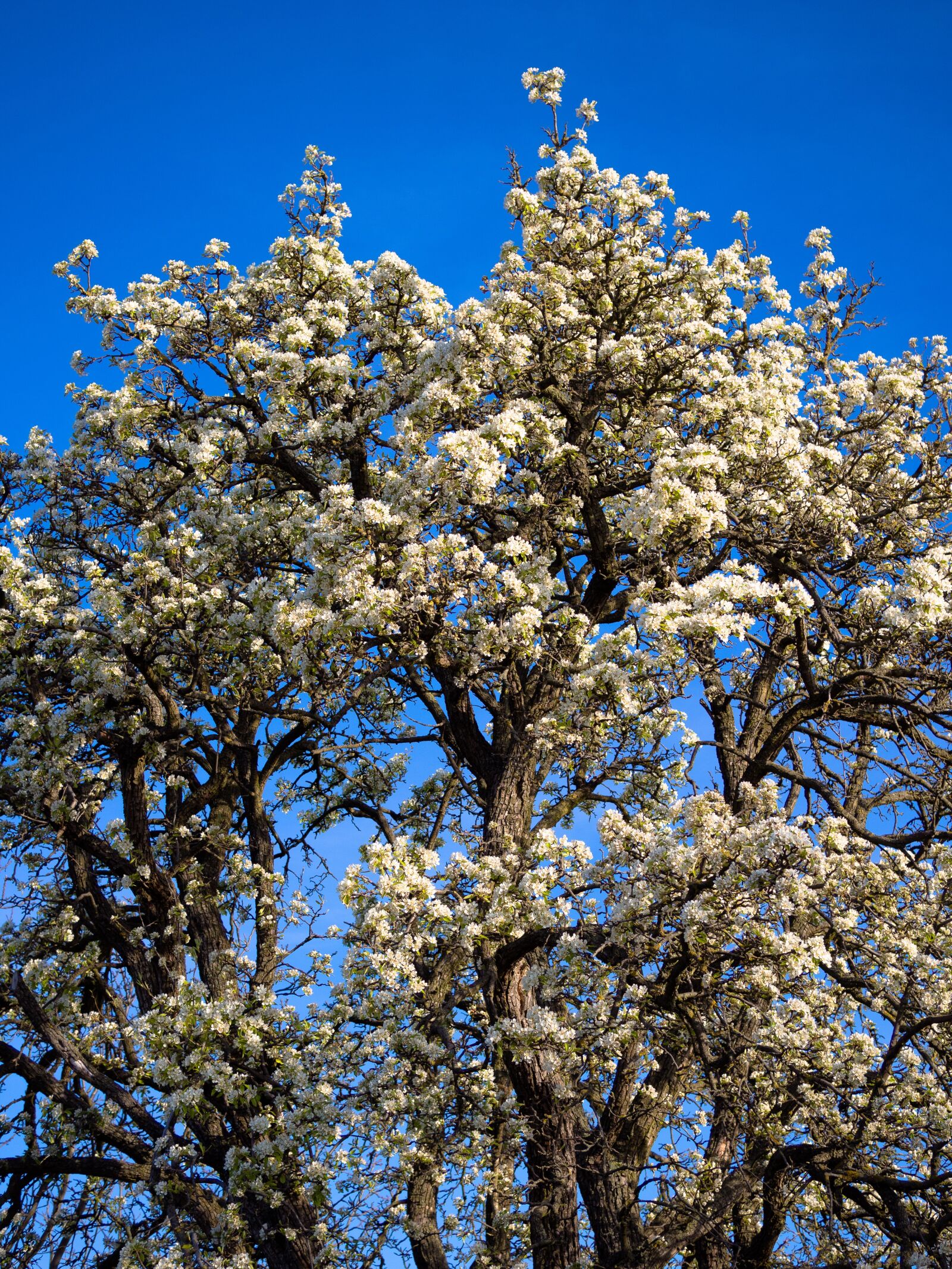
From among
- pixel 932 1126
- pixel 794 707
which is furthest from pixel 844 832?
pixel 932 1126

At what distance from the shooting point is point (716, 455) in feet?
29.4

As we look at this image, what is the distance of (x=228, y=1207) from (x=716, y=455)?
759cm

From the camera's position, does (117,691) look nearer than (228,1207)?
No

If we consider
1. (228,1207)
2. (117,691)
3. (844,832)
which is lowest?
(228,1207)

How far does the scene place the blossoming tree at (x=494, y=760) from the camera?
8.60m

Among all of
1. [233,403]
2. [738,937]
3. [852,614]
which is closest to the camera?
[738,937]

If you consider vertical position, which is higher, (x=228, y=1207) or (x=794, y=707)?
(x=794, y=707)

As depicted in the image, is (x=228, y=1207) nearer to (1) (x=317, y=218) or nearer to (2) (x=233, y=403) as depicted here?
(2) (x=233, y=403)

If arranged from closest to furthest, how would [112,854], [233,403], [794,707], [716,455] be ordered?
[716,455]
[794,707]
[112,854]
[233,403]

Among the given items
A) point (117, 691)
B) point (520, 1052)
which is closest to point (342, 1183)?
point (520, 1052)

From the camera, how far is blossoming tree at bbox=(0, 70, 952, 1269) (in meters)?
8.60

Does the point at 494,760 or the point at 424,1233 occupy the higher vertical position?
the point at 494,760

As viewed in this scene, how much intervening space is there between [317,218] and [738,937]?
9.73 metres

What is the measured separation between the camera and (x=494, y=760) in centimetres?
1120
